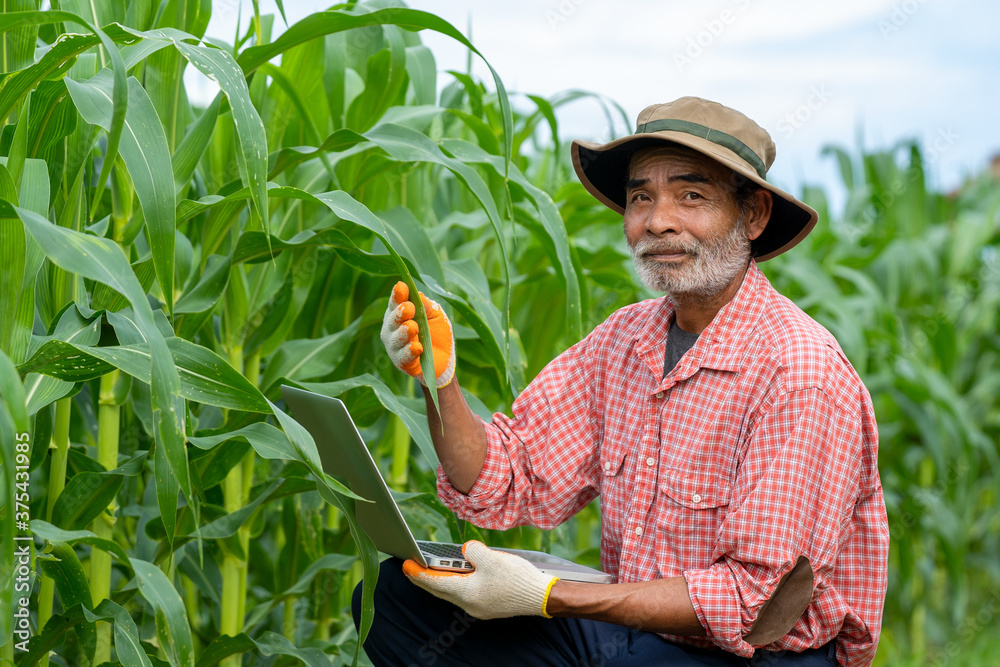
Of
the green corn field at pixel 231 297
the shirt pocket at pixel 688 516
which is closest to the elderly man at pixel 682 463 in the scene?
the shirt pocket at pixel 688 516

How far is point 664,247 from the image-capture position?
155 centimetres

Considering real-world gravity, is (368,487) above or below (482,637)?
above

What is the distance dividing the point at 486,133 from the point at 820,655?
3.57ft

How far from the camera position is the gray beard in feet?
5.06

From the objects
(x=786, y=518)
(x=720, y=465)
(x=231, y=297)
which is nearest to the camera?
(x=786, y=518)

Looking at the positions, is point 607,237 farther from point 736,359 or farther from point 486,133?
point 736,359

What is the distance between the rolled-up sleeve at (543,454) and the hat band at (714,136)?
0.42 m

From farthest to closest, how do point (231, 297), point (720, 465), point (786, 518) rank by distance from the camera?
point (231, 297)
point (720, 465)
point (786, 518)

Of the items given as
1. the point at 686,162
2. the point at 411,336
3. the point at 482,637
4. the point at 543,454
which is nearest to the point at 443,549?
the point at 482,637

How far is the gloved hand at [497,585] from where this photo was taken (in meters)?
1.39

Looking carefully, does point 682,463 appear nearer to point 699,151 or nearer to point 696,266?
point 696,266

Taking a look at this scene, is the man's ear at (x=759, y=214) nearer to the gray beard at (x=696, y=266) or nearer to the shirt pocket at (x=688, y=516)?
the gray beard at (x=696, y=266)

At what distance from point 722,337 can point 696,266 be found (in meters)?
0.13

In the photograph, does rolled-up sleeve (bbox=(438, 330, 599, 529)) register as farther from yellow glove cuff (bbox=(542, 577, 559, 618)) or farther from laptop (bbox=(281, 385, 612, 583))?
yellow glove cuff (bbox=(542, 577, 559, 618))
